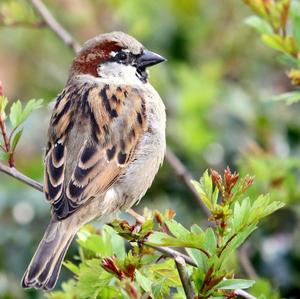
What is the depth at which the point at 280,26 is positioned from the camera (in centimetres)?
345

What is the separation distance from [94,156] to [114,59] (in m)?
0.78

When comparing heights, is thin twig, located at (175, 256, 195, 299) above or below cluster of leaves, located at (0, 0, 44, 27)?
below

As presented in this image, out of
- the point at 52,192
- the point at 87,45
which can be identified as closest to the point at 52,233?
the point at 52,192

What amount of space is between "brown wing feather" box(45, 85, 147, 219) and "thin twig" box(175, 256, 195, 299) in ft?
2.51

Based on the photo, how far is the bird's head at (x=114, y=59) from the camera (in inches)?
158

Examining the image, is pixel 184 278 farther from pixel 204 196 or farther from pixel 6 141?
pixel 6 141

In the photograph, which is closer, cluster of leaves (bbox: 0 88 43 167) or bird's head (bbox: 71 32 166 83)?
cluster of leaves (bbox: 0 88 43 167)

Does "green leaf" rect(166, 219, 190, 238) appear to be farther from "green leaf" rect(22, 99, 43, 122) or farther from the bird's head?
the bird's head

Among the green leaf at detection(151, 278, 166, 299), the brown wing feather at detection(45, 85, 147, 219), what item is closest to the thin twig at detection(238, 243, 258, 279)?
the brown wing feather at detection(45, 85, 147, 219)

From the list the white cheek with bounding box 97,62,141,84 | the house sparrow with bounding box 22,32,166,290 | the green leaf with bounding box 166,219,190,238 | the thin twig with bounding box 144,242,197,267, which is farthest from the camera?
the white cheek with bounding box 97,62,141,84

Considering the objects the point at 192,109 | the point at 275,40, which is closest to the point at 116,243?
the point at 275,40

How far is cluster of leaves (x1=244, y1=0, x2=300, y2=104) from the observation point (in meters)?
3.34

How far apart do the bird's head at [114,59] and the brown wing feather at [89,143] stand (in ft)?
1.01

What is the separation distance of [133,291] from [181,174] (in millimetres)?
1745
